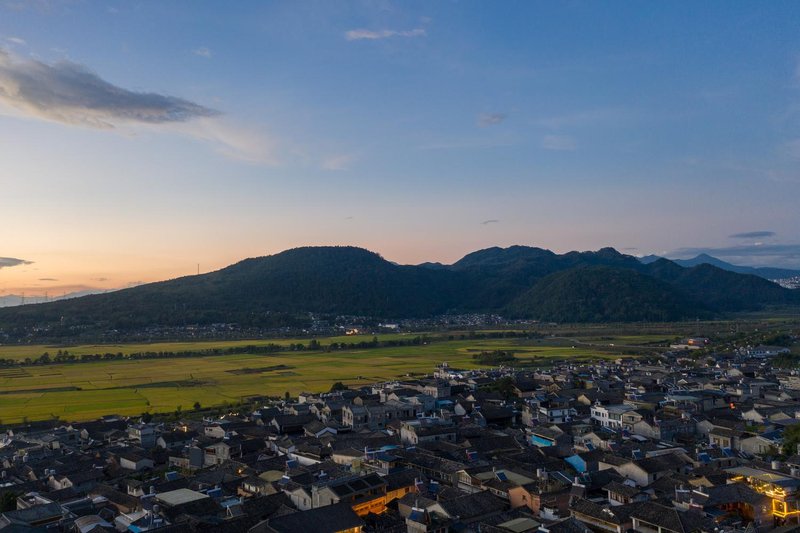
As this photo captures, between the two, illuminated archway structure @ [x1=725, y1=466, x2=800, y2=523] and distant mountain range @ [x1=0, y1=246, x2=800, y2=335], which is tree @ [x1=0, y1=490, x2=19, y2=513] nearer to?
illuminated archway structure @ [x1=725, y1=466, x2=800, y2=523]

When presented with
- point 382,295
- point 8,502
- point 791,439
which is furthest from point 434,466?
point 382,295

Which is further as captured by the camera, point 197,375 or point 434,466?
point 197,375

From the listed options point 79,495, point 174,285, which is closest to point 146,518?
point 79,495

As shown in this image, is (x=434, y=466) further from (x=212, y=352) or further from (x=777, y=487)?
(x=212, y=352)

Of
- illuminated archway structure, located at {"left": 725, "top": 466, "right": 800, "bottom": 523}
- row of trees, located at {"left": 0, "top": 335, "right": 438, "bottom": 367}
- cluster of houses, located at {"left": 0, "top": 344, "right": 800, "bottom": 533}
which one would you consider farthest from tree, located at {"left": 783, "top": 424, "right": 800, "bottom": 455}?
row of trees, located at {"left": 0, "top": 335, "right": 438, "bottom": 367}

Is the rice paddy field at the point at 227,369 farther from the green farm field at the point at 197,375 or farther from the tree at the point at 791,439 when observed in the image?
the tree at the point at 791,439
